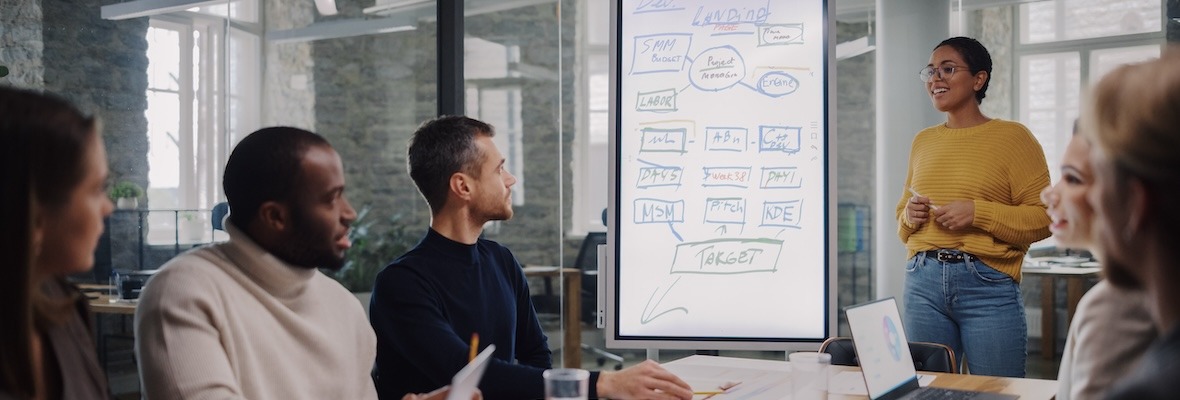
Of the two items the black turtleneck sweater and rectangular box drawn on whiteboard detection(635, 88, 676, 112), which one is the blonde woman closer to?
the black turtleneck sweater

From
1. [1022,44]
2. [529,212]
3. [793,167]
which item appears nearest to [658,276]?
[793,167]

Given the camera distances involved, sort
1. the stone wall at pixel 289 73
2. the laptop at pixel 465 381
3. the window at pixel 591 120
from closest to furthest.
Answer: the laptop at pixel 465 381
the stone wall at pixel 289 73
the window at pixel 591 120

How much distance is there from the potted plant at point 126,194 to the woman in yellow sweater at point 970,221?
3.36 meters

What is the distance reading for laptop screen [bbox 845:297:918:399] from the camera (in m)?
1.87

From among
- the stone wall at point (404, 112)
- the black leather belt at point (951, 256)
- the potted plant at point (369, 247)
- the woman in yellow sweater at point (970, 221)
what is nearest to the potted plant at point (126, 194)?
the potted plant at point (369, 247)

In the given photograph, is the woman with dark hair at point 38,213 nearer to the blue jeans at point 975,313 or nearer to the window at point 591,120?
the blue jeans at point 975,313

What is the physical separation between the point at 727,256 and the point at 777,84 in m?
0.55

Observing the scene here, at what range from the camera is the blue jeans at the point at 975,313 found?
2.72 meters

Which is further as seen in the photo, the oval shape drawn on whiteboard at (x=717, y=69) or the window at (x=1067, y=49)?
the window at (x=1067, y=49)

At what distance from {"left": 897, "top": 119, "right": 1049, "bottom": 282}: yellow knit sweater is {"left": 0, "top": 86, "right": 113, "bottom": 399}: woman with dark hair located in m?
2.33

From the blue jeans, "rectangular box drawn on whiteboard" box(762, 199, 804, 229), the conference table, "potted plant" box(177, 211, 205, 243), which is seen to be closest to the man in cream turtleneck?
the conference table

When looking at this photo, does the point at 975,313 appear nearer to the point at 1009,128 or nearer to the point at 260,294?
the point at 1009,128

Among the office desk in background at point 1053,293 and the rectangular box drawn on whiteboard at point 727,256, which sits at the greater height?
the rectangular box drawn on whiteboard at point 727,256

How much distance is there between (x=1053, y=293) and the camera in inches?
201
